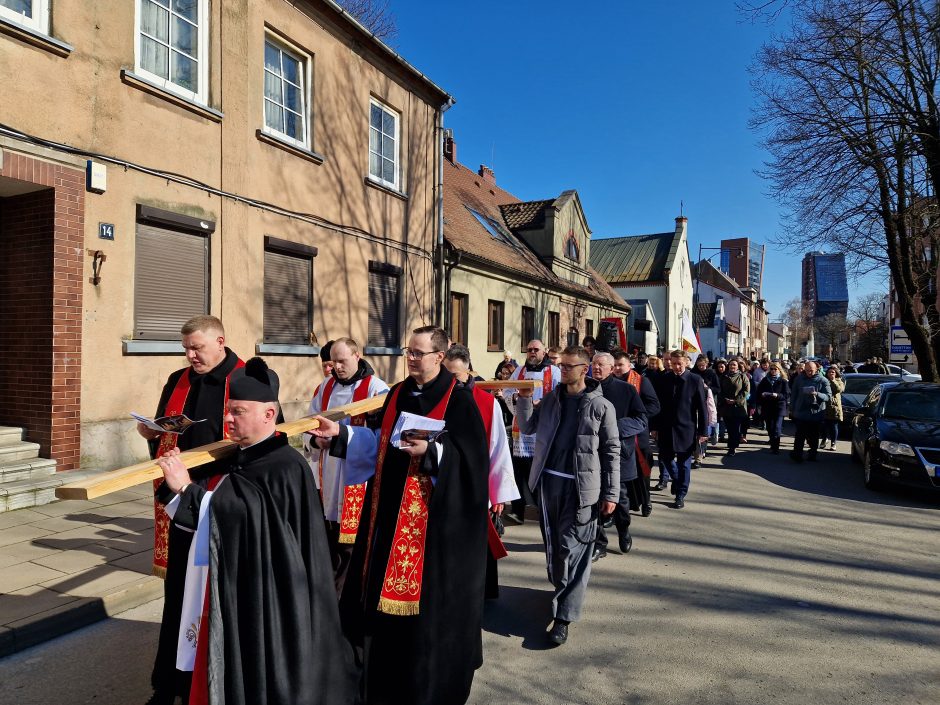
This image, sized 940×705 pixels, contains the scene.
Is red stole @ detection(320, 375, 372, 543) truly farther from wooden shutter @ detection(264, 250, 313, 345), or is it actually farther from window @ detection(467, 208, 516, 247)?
window @ detection(467, 208, 516, 247)

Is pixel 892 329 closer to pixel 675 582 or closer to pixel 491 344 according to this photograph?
pixel 491 344

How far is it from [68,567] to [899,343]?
20.5 m

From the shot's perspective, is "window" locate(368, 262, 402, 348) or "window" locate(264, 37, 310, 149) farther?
"window" locate(368, 262, 402, 348)

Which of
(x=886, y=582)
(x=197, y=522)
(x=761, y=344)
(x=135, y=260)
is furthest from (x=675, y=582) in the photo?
(x=761, y=344)

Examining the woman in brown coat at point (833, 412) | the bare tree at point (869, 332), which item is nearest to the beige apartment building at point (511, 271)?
the woman in brown coat at point (833, 412)

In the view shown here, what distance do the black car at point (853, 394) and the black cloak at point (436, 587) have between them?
48.0ft

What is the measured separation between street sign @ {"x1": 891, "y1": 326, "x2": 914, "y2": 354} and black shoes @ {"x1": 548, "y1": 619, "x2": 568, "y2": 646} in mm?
18034

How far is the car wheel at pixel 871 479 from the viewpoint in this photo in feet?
28.8

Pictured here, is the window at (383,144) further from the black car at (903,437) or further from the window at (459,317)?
the black car at (903,437)

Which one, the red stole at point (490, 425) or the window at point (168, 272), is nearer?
the red stole at point (490, 425)

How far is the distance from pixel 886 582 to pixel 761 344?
105 metres

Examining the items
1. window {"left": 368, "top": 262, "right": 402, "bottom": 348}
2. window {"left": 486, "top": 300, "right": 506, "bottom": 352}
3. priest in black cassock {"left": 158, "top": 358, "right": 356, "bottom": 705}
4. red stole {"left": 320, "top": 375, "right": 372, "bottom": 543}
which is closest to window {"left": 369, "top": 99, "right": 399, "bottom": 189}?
window {"left": 368, "top": 262, "right": 402, "bottom": 348}

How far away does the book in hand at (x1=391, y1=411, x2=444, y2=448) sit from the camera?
123 inches

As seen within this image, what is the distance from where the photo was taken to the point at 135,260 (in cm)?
776
